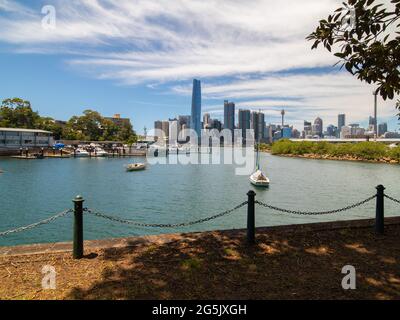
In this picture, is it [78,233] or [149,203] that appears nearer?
[78,233]

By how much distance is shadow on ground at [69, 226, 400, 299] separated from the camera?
16.4 ft

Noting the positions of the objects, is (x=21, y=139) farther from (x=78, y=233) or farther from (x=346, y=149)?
(x=346, y=149)

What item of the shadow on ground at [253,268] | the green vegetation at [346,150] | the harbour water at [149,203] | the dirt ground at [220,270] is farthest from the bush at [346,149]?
the dirt ground at [220,270]

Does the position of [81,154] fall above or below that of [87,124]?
below

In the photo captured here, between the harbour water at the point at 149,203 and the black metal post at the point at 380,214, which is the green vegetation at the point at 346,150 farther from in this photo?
the black metal post at the point at 380,214

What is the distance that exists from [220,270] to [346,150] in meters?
128

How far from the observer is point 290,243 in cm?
748

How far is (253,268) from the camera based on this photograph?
6.02 m

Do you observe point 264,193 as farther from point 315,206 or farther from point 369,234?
point 369,234

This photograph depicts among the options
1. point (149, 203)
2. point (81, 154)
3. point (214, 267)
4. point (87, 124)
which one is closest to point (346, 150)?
point (81, 154)

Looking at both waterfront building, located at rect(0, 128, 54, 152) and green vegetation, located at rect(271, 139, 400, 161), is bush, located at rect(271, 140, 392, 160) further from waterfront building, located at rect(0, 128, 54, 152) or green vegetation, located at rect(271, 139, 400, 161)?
waterfront building, located at rect(0, 128, 54, 152)

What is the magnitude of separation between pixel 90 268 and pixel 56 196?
99.2 feet

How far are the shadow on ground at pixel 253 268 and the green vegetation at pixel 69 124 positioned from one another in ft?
411
